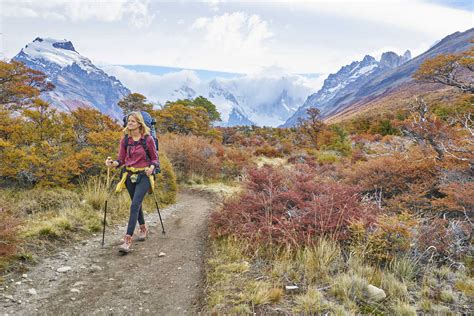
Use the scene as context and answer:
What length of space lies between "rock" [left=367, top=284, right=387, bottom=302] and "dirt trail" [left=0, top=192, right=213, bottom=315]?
6.15 ft

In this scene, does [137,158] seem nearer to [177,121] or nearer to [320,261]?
[320,261]

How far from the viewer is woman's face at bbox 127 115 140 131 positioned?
5.09m

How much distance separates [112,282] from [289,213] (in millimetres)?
2732

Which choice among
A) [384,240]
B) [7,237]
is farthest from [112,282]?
[384,240]

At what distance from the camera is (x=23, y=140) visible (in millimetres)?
6980

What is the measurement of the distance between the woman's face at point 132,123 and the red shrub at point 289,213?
7.35 feet

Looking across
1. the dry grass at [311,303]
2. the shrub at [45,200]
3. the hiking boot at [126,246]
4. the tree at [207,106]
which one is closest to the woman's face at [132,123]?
the hiking boot at [126,246]

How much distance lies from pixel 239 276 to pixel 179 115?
72.8ft

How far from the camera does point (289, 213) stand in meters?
4.96

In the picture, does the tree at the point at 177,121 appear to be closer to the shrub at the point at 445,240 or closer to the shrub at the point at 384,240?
the shrub at the point at 384,240

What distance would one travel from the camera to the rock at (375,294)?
3211 millimetres

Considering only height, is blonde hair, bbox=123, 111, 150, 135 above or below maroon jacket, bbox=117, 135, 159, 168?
above

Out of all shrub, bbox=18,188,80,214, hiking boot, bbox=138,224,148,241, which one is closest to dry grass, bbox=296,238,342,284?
hiking boot, bbox=138,224,148,241

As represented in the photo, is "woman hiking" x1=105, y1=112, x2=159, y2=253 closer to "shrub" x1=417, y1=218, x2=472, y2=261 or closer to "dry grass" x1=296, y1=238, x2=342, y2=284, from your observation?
"dry grass" x1=296, y1=238, x2=342, y2=284
